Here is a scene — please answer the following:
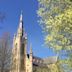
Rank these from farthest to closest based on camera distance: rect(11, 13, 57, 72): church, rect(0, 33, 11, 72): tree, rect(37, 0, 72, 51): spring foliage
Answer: rect(11, 13, 57, 72): church
rect(0, 33, 11, 72): tree
rect(37, 0, 72, 51): spring foliage

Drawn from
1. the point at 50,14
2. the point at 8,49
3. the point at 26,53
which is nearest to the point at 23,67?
the point at 26,53

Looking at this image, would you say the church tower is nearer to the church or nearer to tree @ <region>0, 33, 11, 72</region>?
the church

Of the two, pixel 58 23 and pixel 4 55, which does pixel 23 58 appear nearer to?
pixel 4 55

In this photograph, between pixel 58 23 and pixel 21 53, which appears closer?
pixel 58 23

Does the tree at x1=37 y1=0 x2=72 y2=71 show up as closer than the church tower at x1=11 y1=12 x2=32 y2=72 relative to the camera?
Yes

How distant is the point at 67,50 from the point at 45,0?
13.3ft

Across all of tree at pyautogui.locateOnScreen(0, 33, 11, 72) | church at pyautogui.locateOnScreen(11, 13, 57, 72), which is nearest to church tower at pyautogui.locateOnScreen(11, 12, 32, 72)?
church at pyautogui.locateOnScreen(11, 13, 57, 72)

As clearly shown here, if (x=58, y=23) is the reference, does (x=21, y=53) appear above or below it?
above

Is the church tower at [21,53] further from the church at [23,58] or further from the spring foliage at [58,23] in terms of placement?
the spring foliage at [58,23]

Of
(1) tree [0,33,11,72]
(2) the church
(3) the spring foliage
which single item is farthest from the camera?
(2) the church

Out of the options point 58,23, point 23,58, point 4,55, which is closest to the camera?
point 58,23

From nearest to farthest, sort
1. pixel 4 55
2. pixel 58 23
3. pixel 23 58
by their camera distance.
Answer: pixel 58 23, pixel 4 55, pixel 23 58

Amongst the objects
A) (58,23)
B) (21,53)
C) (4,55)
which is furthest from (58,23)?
(21,53)

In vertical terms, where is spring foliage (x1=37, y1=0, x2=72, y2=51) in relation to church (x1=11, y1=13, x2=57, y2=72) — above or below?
below
